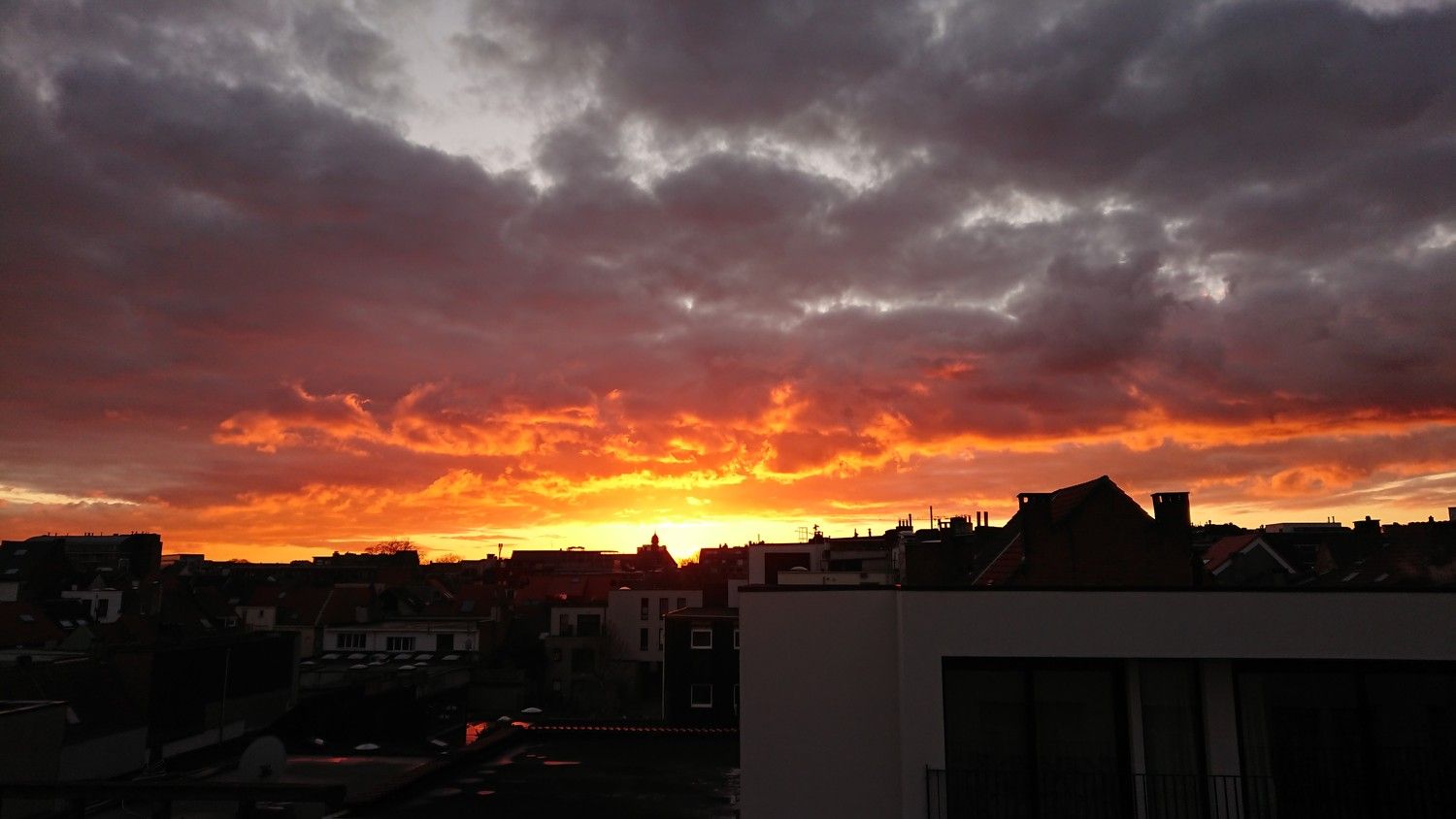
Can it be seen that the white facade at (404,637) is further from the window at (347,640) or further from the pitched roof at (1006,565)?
the pitched roof at (1006,565)

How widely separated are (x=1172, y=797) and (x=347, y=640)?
7961 centimetres

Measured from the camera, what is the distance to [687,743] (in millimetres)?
A: 21297

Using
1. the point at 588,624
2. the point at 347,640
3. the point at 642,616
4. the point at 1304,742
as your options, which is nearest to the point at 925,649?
the point at 1304,742

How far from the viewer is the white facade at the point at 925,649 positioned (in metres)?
12.1

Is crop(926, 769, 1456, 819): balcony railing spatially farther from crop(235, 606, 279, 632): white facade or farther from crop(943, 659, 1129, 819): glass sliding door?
crop(235, 606, 279, 632): white facade

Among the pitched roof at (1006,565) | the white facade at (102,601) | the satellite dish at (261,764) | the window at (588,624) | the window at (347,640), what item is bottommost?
the window at (347,640)

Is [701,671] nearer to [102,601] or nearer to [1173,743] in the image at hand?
[1173,743]

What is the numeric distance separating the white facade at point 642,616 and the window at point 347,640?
23.9 m

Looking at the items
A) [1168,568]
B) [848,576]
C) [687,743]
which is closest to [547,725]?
[687,743]

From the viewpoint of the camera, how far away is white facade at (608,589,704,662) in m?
73.2

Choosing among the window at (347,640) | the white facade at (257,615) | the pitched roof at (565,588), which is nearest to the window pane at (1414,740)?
the window at (347,640)

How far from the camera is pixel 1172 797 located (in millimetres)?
12281

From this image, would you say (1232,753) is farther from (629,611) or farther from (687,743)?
(629,611)

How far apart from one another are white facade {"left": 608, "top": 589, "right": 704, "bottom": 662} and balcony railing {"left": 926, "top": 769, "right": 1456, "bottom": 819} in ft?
205
